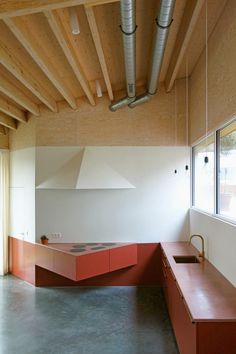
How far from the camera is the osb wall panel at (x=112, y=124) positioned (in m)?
5.69

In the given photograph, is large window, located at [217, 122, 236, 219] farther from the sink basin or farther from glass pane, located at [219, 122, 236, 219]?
the sink basin

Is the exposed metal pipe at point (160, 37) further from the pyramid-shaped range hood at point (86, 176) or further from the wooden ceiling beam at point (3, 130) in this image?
the wooden ceiling beam at point (3, 130)

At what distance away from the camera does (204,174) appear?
479cm

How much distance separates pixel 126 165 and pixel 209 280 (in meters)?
2.88

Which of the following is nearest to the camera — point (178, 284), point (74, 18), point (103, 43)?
point (74, 18)

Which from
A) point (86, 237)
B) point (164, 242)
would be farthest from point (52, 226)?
point (164, 242)

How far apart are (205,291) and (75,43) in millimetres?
3301

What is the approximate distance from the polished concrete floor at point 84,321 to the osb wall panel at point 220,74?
291cm

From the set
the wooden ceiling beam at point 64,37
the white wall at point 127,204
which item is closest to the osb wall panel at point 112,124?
the white wall at point 127,204

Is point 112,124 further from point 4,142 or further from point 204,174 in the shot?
point 4,142

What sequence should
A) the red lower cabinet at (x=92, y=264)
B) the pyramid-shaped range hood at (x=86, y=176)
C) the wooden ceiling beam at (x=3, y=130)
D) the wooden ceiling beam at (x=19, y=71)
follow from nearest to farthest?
the wooden ceiling beam at (x=19, y=71), the red lower cabinet at (x=92, y=264), the pyramid-shaped range hood at (x=86, y=176), the wooden ceiling beam at (x=3, y=130)

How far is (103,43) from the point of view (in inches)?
152

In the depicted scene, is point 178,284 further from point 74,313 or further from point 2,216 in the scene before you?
point 2,216

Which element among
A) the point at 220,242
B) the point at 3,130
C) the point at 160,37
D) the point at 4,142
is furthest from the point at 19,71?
the point at 220,242
